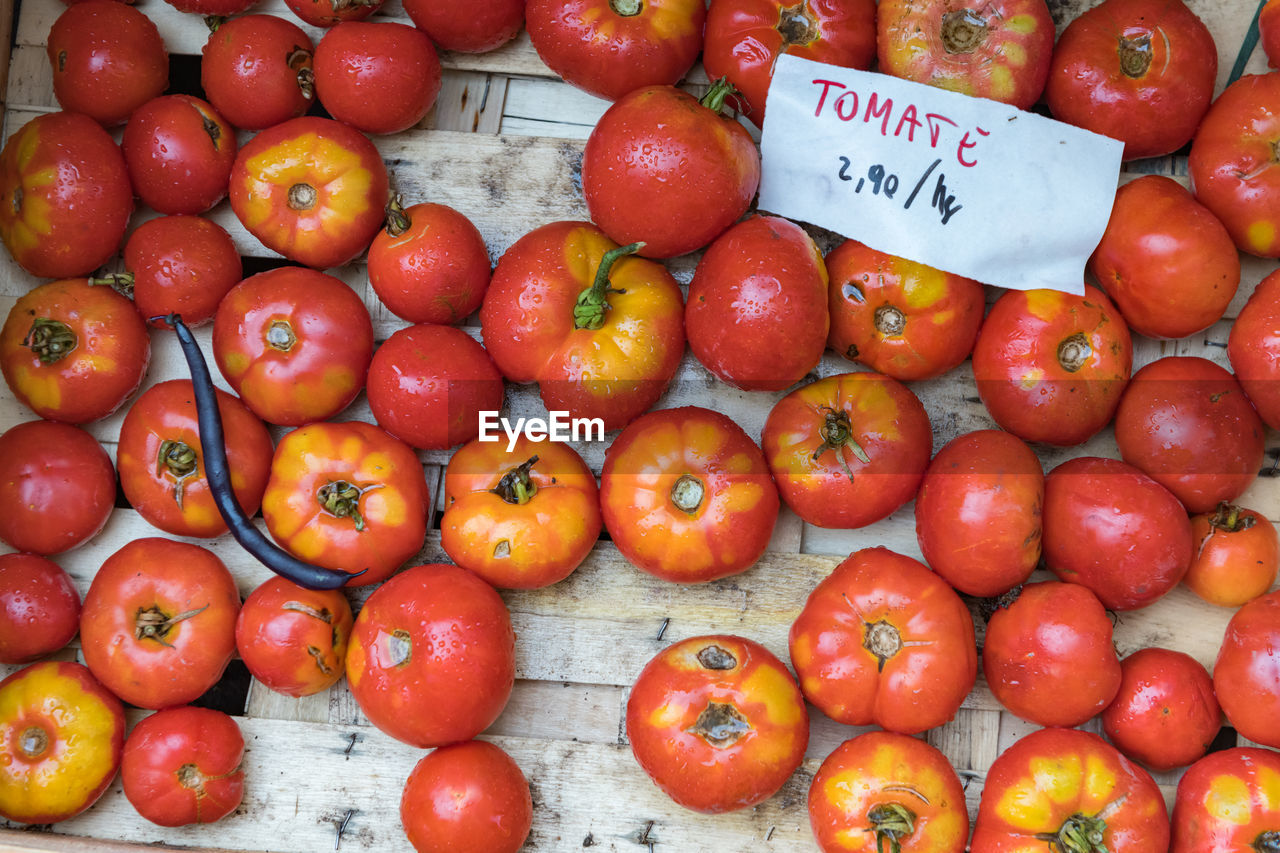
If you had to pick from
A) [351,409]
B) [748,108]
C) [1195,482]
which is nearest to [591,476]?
[351,409]

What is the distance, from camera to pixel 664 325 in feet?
6.32

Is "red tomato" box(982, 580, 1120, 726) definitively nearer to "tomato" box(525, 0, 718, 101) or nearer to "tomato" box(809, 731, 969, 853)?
"tomato" box(809, 731, 969, 853)

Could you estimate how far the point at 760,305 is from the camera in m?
1.80

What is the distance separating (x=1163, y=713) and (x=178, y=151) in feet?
7.45

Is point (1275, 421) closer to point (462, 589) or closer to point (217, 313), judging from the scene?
point (462, 589)

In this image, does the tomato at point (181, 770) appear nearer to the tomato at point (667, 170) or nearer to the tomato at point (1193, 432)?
the tomato at point (667, 170)

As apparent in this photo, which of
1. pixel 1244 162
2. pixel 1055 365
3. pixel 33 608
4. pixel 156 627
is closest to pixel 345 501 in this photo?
pixel 156 627

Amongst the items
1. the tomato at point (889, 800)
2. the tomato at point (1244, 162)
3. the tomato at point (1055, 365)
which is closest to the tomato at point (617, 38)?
the tomato at point (1055, 365)

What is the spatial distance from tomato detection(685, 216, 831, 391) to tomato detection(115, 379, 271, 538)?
0.93 meters

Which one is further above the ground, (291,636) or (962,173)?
(962,173)

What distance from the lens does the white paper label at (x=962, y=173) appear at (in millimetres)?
1986

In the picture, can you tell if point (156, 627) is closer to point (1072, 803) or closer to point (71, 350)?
point (71, 350)

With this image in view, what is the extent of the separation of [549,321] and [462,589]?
1.78 ft

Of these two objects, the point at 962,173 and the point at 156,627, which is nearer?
the point at 156,627
